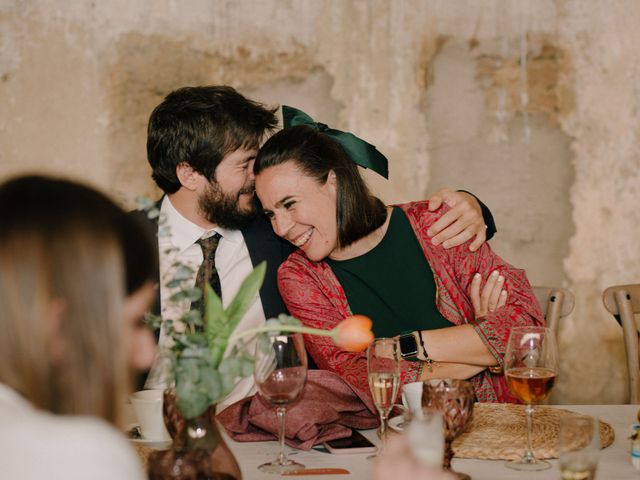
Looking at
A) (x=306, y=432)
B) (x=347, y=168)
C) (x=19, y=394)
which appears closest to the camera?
(x=19, y=394)

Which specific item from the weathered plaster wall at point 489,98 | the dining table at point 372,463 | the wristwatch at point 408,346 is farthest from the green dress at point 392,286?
the weathered plaster wall at point 489,98

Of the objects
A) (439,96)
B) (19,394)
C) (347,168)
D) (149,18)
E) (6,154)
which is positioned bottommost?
(19,394)

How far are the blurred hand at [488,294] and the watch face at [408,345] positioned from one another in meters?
0.27

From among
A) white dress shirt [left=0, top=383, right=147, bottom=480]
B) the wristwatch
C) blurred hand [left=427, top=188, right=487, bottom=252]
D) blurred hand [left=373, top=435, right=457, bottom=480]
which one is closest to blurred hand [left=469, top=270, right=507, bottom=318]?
blurred hand [left=427, top=188, right=487, bottom=252]

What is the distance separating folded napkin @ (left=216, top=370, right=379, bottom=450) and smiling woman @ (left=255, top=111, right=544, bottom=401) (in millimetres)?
496

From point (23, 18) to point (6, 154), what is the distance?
61cm

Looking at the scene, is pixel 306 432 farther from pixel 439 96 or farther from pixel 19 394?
pixel 439 96

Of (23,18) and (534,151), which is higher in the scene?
(23,18)

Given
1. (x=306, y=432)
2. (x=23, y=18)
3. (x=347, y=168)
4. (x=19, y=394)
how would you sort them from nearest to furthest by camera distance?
1. (x=19, y=394)
2. (x=306, y=432)
3. (x=347, y=168)
4. (x=23, y=18)

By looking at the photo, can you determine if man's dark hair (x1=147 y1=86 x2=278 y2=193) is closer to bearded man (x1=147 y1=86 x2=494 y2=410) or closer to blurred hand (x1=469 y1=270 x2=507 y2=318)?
bearded man (x1=147 y1=86 x2=494 y2=410)

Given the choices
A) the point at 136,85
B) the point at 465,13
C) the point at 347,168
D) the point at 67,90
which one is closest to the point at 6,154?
the point at 67,90

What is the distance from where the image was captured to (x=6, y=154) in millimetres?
3600

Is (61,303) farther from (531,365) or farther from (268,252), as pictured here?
(268,252)

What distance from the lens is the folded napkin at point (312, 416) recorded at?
60.9 inches
